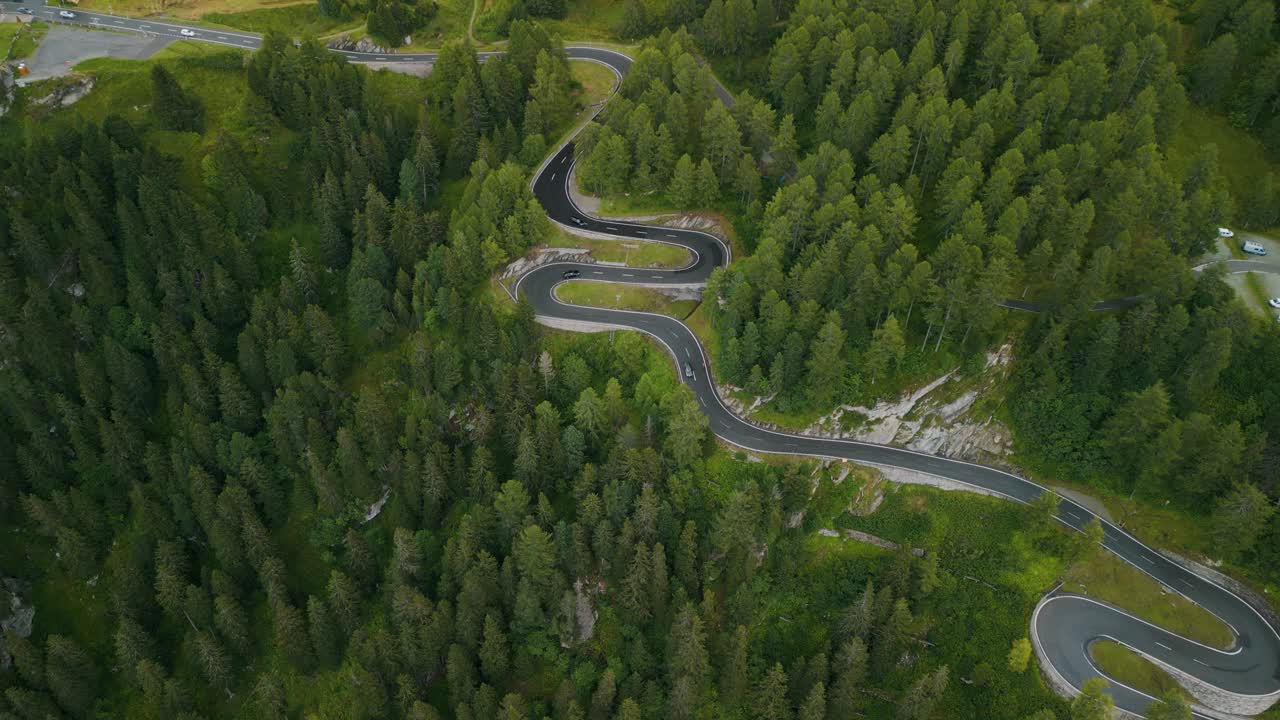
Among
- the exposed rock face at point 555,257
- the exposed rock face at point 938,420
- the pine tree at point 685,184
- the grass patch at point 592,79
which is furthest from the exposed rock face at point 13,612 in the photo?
the grass patch at point 592,79

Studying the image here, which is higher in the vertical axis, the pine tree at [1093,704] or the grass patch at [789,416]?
the grass patch at [789,416]

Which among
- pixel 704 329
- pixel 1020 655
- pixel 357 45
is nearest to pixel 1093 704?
pixel 1020 655

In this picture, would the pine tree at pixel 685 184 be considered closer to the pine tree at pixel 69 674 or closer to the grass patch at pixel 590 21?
the grass patch at pixel 590 21

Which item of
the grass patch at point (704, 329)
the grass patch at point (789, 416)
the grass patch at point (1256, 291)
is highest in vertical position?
the grass patch at point (1256, 291)

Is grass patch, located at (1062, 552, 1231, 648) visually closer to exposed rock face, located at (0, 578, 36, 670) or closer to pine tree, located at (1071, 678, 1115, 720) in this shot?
pine tree, located at (1071, 678, 1115, 720)

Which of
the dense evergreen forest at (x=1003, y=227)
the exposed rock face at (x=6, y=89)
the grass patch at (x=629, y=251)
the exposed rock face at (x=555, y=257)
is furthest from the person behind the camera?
the exposed rock face at (x=6, y=89)

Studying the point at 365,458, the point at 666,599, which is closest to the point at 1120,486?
the point at 666,599

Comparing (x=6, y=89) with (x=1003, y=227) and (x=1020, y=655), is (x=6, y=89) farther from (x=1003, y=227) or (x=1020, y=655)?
(x=1020, y=655)
